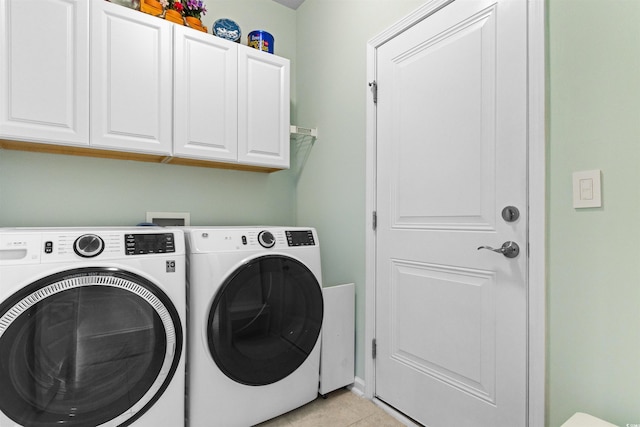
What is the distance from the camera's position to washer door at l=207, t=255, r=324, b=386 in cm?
150

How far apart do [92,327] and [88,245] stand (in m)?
0.30

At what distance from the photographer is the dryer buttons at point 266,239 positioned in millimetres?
1656

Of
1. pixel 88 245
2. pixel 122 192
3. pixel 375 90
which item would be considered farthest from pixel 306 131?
pixel 88 245

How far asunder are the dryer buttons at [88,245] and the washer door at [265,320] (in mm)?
496

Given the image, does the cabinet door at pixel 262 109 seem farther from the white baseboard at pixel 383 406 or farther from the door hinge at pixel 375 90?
the white baseboard at pixel 383 406

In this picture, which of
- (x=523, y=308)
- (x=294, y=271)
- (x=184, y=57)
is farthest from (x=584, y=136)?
(x=184, y=57)

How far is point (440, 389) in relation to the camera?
1.52 meters

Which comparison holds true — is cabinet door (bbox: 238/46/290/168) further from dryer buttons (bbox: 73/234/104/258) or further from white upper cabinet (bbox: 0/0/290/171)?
dryer buttons (bbox: 73/234/104/258)

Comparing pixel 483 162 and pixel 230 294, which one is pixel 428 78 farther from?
pixel 230 294

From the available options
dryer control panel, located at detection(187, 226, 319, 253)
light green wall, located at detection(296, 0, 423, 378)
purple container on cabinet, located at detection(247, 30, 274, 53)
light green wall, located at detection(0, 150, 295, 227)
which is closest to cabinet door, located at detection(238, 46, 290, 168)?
purple container on cabinet, located at detection(247, 30, 274, 53)

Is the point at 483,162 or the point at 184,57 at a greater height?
the point at 184,57

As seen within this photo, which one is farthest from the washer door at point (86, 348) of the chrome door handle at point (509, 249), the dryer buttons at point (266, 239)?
the chrome door handle at point (509, 249)

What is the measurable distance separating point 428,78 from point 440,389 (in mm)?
1434

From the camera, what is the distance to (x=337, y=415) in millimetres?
1720
